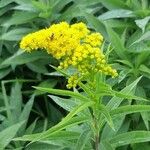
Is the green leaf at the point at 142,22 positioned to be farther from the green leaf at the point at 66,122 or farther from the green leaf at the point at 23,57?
the green leaf at the point at 66,122

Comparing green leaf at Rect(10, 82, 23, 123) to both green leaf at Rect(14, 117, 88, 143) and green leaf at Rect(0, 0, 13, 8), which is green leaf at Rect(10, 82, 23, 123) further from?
green leaf at Rect(14, 117, 88, 143)

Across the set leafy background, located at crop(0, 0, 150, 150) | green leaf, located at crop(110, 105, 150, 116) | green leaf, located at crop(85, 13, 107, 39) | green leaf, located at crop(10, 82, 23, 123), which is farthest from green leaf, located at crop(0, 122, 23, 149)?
green leaf, located at crop(85, 13, 107, 39)

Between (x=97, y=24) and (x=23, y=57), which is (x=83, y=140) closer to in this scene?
(x=97, y=24)

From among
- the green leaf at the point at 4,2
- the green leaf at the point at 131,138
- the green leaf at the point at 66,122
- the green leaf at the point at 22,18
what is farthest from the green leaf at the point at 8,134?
the green leaf at the point at 4,2

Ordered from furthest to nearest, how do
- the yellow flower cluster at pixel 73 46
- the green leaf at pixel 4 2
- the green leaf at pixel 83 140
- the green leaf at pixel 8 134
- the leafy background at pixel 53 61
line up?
the green leaf at pixel 4 2 < the leafy background at pixel 53 61 < the green leaf at pixel 8 134 < the green leaf at pixel 83 140 < the yellow flower cluster at pixel 73 46

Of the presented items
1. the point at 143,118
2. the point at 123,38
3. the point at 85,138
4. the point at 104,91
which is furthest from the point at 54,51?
the point at 123,38

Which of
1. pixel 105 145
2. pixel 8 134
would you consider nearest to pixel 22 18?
pixel 8 134
